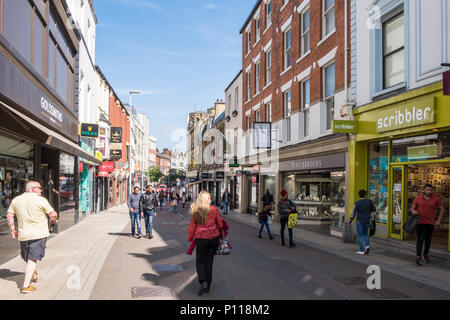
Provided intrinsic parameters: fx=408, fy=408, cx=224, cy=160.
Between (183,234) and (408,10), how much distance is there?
1034cm

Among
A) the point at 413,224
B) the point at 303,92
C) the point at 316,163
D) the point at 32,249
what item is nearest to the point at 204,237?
the point at 32,249

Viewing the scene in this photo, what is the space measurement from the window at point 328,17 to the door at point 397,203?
685 centimetres

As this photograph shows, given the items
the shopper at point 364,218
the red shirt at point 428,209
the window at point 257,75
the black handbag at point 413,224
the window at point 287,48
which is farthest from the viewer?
the window at point 257,75

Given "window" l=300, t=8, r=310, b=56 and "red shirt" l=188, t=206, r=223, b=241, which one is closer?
"red shirt" l=188, t=206, r=223, b=241

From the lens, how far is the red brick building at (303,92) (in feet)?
49.5

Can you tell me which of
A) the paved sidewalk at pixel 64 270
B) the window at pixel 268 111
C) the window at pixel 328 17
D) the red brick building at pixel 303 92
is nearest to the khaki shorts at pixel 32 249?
the paved sidewalk at pixel 64 270

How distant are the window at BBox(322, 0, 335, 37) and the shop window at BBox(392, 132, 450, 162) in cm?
621

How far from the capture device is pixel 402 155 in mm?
11961

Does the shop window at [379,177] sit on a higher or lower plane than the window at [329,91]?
lower

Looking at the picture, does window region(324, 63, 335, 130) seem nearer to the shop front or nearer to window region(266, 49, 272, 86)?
the shop front

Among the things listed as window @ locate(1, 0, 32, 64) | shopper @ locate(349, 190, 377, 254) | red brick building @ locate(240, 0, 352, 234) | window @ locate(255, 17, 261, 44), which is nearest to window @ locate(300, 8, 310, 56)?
red brick building @ locate(240, 0, 352, 234)

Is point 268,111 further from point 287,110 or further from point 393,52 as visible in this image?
point 393,52

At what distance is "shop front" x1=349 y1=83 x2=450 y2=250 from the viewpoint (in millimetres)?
10281

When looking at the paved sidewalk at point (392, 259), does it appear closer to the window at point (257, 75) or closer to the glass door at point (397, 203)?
the glass door at point (397, 203)
